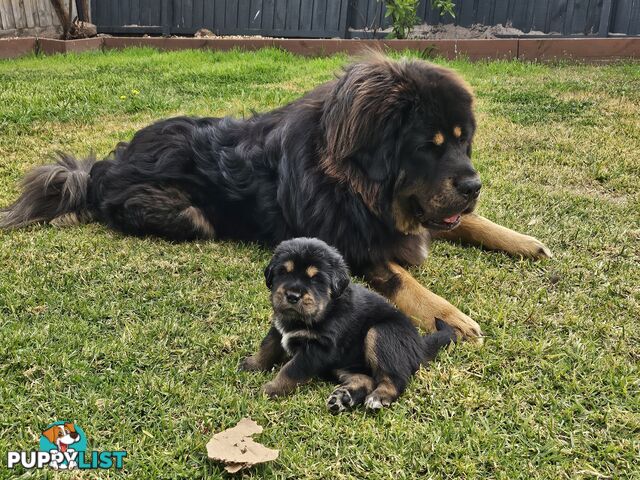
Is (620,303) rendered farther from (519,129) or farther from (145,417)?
(519,129)

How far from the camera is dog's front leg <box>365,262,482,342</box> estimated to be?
139 inches

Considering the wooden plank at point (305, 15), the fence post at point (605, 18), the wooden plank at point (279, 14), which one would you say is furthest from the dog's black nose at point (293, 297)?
the fence post at point (605, 18)

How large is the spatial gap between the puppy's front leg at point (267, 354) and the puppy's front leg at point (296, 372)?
6.7 inches

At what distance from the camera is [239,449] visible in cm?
251

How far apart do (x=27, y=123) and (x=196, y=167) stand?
4.03 meters

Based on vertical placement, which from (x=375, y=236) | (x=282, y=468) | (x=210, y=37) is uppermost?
(x=210, y=37)

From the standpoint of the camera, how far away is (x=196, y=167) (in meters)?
5.08

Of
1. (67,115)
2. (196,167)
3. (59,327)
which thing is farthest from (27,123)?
(59,327)

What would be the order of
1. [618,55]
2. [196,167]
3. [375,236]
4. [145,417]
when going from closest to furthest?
1. [145,417]
2. [375,236]
3. [196,167]
4. [618,55]

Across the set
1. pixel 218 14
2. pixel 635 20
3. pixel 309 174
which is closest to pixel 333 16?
pixel 218 14

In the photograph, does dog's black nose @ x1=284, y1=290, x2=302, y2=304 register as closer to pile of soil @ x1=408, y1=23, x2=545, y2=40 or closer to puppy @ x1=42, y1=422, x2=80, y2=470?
puppy @ x1=42, y1=422, x2=80, y2=470

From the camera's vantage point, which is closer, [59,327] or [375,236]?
[59,327]

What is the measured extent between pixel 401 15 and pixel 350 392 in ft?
35.4

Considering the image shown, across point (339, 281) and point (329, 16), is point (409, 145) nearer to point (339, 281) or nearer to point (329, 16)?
point (339, 281)
